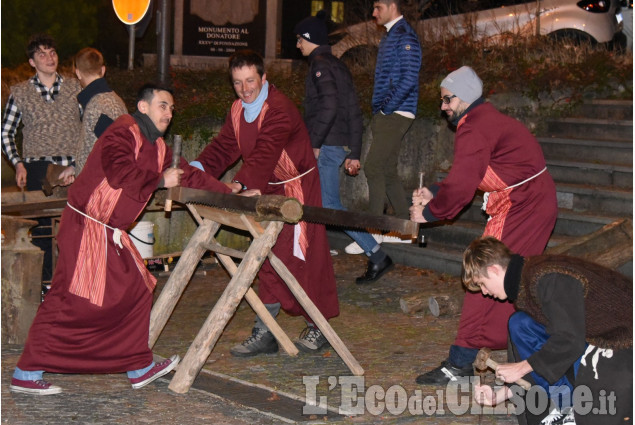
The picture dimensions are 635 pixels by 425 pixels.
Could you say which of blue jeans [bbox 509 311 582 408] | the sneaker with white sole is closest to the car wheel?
the sneaker with white sole

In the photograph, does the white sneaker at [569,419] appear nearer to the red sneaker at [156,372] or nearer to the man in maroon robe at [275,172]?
the man in maroon robe at [275,172]

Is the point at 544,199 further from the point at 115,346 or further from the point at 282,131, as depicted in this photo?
the point at 115,346

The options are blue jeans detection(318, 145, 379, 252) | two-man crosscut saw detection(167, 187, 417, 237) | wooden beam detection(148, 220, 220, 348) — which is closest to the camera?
two-man crosscut saw detection(167, 187, 417, 237)

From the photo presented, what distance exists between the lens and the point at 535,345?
4891 mm

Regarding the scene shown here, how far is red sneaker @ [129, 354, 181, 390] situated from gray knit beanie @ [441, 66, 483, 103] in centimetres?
237

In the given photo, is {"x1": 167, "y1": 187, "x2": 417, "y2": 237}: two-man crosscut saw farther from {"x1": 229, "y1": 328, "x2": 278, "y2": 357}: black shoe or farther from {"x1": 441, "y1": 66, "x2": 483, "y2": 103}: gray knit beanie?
{"x1": 229, "y1": 328, "x2": 278, "y2": 357}: black shoe

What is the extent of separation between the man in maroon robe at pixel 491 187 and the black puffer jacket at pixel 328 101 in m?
2.29

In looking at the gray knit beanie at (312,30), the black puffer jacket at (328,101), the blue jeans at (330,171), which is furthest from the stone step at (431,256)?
the gray knit beanie at (312,30)

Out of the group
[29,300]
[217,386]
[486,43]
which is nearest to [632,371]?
[217,386]

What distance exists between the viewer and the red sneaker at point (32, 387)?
5.83 m

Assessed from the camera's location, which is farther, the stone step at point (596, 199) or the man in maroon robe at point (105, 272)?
the stone step at point (596, 199)

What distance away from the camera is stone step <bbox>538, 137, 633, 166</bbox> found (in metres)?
10.0

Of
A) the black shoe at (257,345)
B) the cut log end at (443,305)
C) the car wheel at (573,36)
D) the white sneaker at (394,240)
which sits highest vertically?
the car wheel at (573,36)

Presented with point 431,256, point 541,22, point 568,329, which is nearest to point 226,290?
point 568,329
